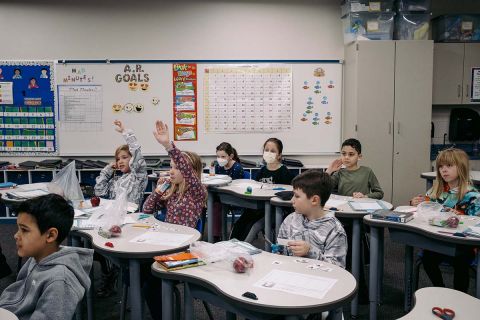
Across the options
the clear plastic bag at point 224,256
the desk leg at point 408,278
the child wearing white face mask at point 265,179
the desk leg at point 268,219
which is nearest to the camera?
the clear plastic bag at point 224,256

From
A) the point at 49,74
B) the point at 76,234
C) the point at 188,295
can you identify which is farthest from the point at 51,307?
the point at 49,74

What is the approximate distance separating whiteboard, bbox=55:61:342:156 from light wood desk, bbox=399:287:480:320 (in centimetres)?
424

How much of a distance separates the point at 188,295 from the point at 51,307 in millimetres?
606

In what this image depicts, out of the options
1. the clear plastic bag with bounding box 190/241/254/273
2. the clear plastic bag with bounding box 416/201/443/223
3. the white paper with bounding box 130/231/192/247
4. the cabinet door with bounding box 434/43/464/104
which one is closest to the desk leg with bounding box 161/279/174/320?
the clear plastic bag with bounding box 190/241/254/273

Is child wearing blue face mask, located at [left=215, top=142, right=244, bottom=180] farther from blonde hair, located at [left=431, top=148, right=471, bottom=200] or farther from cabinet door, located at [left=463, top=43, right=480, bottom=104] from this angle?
cabinet door, located at [left=463, top=43, right=480, bottom=104]

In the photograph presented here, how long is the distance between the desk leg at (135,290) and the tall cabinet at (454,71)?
477cm

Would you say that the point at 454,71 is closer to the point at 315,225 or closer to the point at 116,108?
the point at 116,108

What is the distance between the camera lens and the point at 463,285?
292 cm

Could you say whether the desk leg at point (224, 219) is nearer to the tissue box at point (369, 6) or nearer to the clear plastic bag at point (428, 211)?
the clear plastic bag at point (428, 211)

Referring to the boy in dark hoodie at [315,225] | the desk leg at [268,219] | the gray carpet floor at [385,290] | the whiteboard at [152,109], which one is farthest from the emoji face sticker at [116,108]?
the boy in dark hoodie at [315,225]

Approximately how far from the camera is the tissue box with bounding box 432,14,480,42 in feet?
18.9

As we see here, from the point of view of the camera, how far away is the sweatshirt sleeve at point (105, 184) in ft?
12.9

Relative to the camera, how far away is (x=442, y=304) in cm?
168

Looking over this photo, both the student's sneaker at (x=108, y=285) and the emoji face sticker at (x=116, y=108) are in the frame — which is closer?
the student's sneaker at (x=108, y=285)
